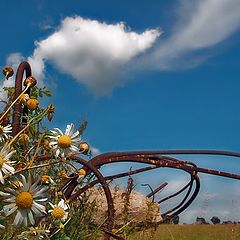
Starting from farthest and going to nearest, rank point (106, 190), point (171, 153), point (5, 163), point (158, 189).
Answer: point (158, 189) < point (171, 153) < point (106, 190) < point (5, 163)

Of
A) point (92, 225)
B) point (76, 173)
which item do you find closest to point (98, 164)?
point (76, 173)

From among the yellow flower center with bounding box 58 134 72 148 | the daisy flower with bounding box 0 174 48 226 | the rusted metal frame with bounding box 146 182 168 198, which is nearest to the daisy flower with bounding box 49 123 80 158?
the yellow flower center with bounding box 58 134 72 148

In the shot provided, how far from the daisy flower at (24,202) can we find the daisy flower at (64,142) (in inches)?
8.4

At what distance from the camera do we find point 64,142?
2084 mm

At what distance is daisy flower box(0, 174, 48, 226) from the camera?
1.84 meters

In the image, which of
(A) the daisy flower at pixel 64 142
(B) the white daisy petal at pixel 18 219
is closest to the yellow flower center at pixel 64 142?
(A) the daisy flower at pixel 64 142

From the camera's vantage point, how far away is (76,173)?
2203mm

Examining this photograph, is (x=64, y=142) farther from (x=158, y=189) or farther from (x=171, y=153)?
(x=158, y=189)

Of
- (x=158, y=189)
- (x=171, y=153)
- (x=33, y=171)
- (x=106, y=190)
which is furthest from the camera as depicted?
(x=158, y=189)

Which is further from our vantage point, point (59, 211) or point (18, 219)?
point (59, 211)

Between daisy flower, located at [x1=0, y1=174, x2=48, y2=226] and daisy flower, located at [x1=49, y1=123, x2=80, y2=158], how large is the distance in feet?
0.70

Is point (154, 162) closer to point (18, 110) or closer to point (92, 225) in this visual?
point (18, 110)

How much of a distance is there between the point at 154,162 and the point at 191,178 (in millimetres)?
703

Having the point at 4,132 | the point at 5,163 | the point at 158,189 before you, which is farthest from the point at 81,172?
the point at 158,189
